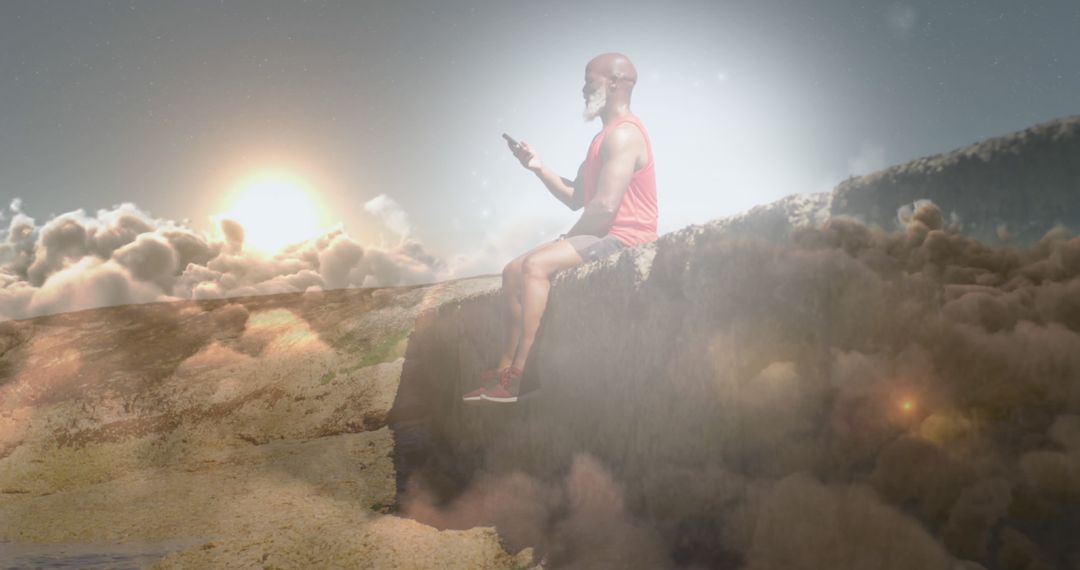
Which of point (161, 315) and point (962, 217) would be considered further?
point (161, 315)

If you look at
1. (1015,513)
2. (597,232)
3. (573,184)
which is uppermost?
→ (573,184)

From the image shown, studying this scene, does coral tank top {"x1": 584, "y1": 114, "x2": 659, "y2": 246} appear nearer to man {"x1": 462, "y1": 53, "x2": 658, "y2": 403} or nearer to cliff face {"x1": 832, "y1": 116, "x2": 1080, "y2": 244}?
man {"x1": 462, "y1": 53, "x2": 658, "y2": 403}

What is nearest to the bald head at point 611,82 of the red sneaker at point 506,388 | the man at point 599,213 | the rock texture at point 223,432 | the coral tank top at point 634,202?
the man at point 599,213

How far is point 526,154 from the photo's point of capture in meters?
5.77

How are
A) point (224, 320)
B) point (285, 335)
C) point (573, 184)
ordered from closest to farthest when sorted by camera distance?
point (573, 184) → point (285, 335) → point (224, 320)

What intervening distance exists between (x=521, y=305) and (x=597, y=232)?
0.90m

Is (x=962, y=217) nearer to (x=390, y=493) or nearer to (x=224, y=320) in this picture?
(x=390, y=493)

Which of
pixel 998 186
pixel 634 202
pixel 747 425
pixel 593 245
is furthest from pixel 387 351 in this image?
pixel 998 186

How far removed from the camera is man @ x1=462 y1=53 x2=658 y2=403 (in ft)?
15.5

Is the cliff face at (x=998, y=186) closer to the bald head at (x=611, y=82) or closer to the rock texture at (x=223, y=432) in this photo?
the bald head at (x=611, y=82)

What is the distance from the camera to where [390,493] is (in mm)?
6266

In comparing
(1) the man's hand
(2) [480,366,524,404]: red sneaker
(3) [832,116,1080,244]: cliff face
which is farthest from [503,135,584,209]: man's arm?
(3) [832,116,1080,244]: cliff face

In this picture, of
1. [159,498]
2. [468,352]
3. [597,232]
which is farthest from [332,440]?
[597,232]

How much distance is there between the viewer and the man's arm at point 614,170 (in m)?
4.70
